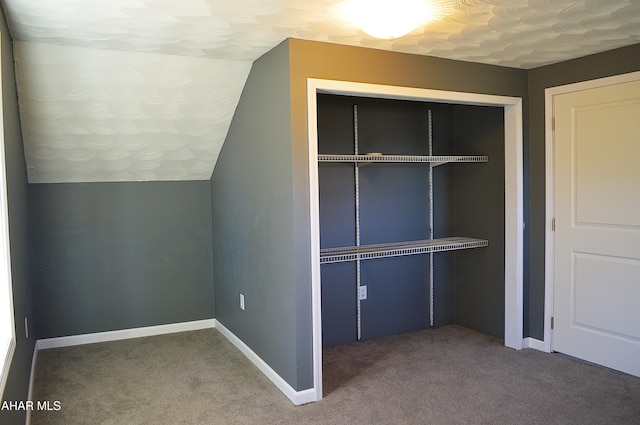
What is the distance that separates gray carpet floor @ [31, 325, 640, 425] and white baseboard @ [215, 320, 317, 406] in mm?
41

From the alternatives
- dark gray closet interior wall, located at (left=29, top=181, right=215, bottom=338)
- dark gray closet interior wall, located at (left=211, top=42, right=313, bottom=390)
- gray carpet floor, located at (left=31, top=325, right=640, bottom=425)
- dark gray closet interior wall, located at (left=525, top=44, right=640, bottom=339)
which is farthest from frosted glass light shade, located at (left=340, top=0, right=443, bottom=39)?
dark gray closet interior wall, located at (left=29, top=181, right=215, bottom=338)

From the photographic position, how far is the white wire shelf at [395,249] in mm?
3451

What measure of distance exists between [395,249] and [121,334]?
241 centimetres

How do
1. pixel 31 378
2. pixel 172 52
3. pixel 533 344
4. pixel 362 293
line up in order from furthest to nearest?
pixel 362 293 → pixel 533 344 → pixel 31 378 → pixel 172 52

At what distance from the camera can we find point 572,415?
269cm

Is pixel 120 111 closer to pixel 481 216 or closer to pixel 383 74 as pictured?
pixel 383 74

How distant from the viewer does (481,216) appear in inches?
161

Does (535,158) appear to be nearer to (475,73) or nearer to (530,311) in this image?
(475,73)

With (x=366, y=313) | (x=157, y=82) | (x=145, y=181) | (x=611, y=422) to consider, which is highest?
(x=157, y=82)

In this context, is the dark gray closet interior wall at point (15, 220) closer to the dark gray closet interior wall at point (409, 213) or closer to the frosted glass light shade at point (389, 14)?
the frosted glass light shade at point (389, 14)

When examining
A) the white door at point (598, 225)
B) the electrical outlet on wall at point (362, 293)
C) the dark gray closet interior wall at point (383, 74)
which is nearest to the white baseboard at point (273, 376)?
the dark gray closet interior wall at point (383, 74)

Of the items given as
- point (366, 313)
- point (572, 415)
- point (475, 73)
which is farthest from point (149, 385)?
point (475, 73)

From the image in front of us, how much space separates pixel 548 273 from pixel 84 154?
3552 mm

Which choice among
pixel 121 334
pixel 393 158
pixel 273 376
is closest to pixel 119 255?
pixel 121 334
